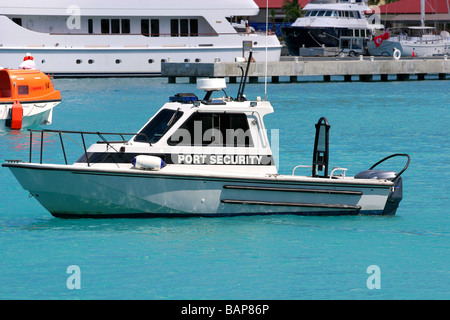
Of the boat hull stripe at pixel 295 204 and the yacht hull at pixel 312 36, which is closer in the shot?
the boat hull stripe at pixel 295 204

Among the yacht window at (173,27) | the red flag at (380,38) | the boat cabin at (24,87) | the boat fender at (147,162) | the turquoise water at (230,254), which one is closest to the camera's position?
the turquoise water at (230,254)

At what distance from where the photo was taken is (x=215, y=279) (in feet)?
42.1

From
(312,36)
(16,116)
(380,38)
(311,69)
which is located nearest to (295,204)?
(16,116)

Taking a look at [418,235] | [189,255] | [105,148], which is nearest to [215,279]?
[189,255]

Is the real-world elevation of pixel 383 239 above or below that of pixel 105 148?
below

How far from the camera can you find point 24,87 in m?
32.2

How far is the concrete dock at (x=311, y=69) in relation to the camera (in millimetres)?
53906

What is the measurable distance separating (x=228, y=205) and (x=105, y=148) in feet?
7.88

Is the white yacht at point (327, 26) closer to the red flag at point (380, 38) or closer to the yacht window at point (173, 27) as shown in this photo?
the red flag at point (380, 38)

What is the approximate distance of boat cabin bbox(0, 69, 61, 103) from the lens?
31.7m

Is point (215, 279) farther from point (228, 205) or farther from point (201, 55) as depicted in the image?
point (201, 55)

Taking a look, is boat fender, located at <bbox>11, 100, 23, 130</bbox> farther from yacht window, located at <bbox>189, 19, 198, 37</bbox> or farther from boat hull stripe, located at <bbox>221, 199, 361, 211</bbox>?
yacht window, located at <bbox>189, 19, 198, 37</bbox>

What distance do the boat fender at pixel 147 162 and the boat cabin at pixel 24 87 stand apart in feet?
60.1

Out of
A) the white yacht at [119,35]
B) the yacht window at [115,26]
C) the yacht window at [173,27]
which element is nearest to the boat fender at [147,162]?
the white yacht at [119,35]
